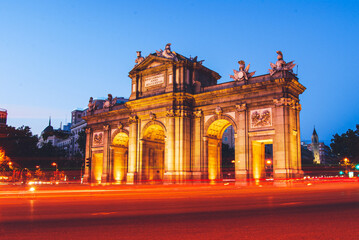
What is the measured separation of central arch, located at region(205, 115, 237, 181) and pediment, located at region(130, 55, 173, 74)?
9.87 m

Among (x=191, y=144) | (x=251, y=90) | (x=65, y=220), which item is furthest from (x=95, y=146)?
(x=65, y=220)

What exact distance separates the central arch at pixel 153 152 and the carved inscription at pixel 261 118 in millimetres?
11623

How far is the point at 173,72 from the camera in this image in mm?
40969

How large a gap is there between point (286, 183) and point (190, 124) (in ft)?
46.1

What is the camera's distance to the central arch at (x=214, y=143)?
129 ft

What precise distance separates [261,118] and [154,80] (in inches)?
612

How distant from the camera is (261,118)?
35.2 metres

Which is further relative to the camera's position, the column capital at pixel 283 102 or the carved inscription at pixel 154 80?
the carved inscription at pixel 154 80

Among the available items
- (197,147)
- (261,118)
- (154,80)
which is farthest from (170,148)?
(261,118)

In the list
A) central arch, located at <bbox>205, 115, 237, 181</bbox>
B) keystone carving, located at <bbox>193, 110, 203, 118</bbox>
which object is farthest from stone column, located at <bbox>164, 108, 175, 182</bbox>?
central arch, located at <bbox>205, 115, 237, 181</bbox>

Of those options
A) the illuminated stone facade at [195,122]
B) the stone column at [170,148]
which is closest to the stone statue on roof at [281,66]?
the illuminated stone facade at [195,122]

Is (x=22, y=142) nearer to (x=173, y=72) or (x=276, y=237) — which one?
(x=173, y=72)

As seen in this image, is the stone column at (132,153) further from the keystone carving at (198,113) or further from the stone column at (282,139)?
the stone column at (282,139)

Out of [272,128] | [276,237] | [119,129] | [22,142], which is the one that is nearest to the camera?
[276,237]
